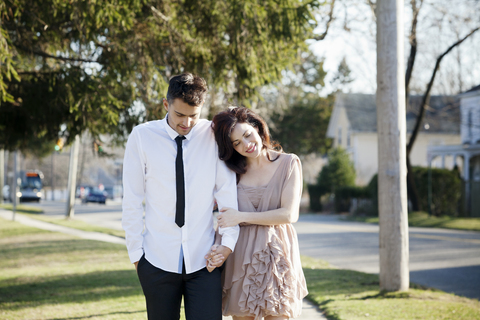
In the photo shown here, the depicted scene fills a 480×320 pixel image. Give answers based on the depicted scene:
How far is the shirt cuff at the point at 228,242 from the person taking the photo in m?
→ 3.22

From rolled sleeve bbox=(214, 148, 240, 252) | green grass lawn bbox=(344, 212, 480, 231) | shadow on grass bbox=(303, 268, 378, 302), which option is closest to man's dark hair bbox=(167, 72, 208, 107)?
rolled sleeve bbox=(214, 148, 240, 252)

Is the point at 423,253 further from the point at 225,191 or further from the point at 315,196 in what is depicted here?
the point at 315,196

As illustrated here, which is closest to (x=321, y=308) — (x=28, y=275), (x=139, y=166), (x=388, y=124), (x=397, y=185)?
(x=397, y=185)

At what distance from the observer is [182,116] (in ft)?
10.5

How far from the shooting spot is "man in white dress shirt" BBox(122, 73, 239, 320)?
3.11 metres

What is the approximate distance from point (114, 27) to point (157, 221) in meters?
4.82

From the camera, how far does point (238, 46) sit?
746cm

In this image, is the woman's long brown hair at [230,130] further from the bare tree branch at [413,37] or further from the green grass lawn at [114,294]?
the bare tree branch at [413,37]

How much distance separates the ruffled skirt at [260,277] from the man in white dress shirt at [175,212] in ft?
0.86

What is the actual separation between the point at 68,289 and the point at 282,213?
18.1 feet

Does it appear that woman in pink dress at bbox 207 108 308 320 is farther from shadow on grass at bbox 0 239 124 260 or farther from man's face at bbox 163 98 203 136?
shadow on grass at bbox 0 239 124 260

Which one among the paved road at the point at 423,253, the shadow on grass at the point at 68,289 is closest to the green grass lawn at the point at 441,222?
the paved road at the point at 423,253

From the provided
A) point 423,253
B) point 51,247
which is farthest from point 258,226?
point 51,247

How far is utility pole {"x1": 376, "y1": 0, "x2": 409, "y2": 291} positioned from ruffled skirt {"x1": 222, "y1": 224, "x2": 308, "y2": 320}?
155 inches
